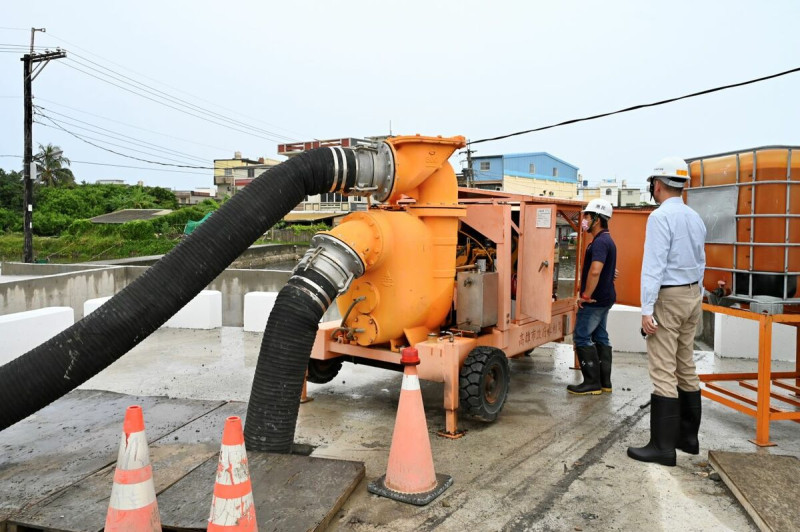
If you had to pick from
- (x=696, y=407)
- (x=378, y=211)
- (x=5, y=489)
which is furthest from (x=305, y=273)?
(x=696, y=407)

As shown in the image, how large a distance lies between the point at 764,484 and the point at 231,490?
10.4 feet

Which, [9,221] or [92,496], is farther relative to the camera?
[9,221]

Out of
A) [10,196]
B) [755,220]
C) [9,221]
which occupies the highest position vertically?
[10,196]

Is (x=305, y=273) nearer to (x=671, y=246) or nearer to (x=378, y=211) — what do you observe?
(x=378, y=211)

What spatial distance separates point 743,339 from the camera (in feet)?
24.2

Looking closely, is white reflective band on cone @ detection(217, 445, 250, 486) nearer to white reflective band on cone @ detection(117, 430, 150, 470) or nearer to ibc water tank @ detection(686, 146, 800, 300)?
white reflective band on cone @ detection(117, 430, 150, 470)

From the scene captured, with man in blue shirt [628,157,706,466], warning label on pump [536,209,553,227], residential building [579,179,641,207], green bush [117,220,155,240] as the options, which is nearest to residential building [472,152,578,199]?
residential building [579,179,641,207]

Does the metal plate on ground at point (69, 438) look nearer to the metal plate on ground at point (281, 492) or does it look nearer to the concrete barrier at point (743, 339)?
the metal plate on ground at point (281, 492)

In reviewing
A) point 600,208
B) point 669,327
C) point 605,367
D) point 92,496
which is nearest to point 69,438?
point 92,496

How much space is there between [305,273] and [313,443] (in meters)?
1.39

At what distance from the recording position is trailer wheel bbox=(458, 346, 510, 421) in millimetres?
4711

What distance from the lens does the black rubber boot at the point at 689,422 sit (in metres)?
4.30

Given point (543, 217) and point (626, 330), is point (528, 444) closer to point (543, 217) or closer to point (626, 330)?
point (543, 217)

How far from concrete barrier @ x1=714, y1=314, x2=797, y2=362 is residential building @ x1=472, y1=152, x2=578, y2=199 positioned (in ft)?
95.9
